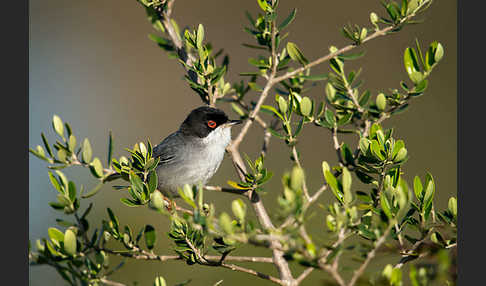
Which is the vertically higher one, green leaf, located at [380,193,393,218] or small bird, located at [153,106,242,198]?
small bird, located at [153,106,242,198]

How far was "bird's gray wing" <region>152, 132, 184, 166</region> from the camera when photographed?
3826mm

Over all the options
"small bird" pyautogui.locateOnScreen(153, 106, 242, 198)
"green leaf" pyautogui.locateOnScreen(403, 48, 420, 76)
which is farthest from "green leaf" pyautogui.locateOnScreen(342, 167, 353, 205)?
"small bird" pyautogui.locateOnScreen(153, 106, 242, 198)

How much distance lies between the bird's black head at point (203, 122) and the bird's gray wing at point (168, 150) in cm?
12

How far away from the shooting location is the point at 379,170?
2.13 meters

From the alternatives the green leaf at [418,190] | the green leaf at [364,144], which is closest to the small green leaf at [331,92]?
the green leaf at [364,144]

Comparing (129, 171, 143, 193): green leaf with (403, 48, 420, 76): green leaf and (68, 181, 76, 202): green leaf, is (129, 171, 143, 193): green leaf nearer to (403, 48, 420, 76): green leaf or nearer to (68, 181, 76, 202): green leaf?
(68, 181, 76, 202): green leaf

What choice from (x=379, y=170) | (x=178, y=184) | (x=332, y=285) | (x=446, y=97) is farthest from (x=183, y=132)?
(x=446, y=97)

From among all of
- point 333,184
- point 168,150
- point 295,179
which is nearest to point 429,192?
point 333,184

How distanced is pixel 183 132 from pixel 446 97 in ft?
15.6

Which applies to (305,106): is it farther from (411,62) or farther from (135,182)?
(135,182)

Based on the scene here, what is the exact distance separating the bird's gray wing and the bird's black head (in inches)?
4.7

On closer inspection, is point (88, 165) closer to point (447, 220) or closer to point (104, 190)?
point (447, 220)

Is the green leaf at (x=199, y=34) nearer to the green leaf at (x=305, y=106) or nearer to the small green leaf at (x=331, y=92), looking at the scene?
the green leaf at (x=305, y=106)

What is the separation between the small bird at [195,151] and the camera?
12.2 ft
